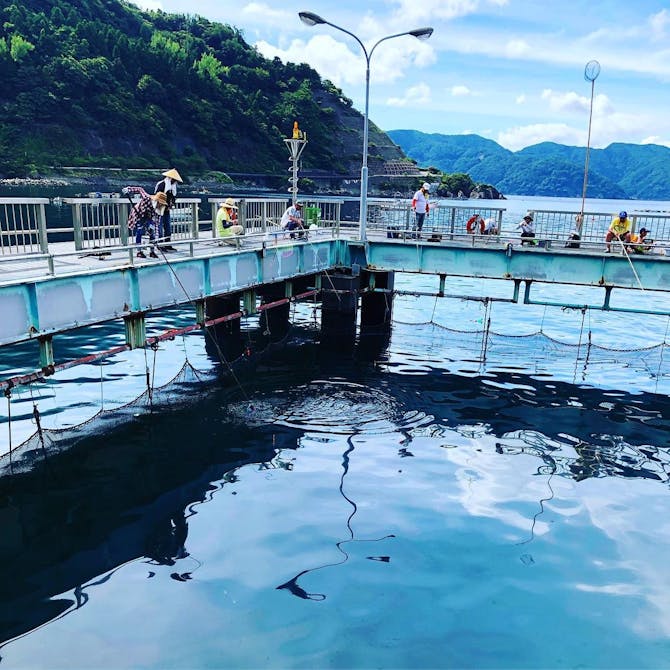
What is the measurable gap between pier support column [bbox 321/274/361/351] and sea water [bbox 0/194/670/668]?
422 cm

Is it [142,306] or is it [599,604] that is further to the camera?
[142,306]

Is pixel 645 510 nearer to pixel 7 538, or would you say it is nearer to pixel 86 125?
pixel 7 538

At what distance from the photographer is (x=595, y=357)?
25.3 m

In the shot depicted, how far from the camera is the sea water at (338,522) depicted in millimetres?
8469

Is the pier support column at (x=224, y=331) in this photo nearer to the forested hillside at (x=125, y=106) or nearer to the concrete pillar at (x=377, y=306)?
the concrete pillar at (x=377, y=306)

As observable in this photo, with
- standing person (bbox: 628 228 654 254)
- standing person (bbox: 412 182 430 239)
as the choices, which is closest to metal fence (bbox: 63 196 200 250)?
standing person (bbox: 412 182 430 239)

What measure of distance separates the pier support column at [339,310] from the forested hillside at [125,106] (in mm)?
111492

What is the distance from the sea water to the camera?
27.8 ft

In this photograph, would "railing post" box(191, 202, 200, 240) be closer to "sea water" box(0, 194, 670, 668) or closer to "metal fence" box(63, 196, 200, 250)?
"metal fence" box(63, 196, 200, 250)

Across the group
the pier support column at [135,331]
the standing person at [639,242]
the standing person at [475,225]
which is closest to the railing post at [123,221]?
the pier support column at [135,331]

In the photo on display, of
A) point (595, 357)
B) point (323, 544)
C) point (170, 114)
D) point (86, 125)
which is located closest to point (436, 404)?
point (323, 544)

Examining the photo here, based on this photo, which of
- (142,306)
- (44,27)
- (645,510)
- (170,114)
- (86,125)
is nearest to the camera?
(645,510)

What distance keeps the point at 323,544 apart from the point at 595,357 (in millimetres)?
18856

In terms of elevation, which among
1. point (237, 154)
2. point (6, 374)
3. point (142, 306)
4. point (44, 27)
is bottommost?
point (6, 374)
